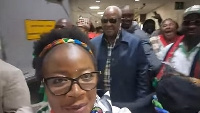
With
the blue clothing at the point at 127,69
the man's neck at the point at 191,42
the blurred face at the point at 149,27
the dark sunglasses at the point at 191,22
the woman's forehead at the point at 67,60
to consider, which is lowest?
the blue clothing at the point at 127,69

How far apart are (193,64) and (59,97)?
3.63ft

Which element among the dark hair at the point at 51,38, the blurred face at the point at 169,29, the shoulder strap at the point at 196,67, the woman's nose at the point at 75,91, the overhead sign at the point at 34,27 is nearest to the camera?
the woman's nose at the point at 75,91

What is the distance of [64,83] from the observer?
76cm

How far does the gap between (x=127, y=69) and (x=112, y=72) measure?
0.14 metres

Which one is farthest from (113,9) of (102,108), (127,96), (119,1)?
(119,1)

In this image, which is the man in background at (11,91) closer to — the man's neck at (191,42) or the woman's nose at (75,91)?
the woman's nose at (75,91)

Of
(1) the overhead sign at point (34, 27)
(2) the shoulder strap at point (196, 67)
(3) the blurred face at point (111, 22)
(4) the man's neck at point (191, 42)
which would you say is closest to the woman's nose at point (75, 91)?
(2) the shoulder strap at point (196, 67)

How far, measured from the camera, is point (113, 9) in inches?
91.4

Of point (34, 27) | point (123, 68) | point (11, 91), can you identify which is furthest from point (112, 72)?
point (34, 27)

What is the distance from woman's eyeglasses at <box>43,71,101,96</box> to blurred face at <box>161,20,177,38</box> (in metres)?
2.48

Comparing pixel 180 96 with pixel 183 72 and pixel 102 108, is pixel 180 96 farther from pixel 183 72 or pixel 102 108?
pixel 102 108

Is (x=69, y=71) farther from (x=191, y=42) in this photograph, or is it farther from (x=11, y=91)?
(x=191, y=42)

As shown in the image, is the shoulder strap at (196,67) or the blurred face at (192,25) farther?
the blurred face at (192,25)

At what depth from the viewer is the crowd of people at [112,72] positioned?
78cm
